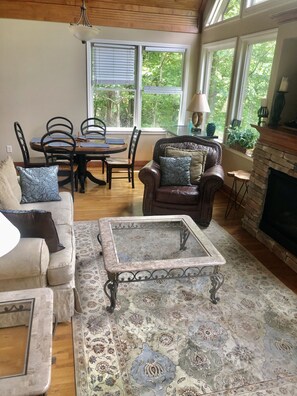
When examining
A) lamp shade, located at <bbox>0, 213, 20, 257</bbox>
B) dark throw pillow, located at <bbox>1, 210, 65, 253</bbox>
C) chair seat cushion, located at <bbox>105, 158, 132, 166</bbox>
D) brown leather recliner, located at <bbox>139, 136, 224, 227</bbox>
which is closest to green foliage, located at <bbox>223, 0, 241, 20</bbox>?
brown leather recliner, located at <bbox>139, 136, 224, 227</bbox>

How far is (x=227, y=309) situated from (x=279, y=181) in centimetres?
160

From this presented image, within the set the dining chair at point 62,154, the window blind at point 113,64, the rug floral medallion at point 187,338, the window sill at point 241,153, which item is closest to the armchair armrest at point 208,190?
the window sill at point 241,153

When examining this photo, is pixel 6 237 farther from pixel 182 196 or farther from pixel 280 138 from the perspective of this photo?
pixel 280 138

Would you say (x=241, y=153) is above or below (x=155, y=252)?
above

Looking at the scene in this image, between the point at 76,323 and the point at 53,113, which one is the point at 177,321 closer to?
the point at 76,323

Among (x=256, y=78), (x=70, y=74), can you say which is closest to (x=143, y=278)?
(x=256, y=78)

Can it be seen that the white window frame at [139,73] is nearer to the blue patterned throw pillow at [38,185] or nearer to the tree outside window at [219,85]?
the tree outside window at [219,85]

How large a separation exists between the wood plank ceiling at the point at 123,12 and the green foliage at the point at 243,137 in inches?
95.2

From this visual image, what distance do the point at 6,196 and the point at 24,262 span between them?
2.61 feet

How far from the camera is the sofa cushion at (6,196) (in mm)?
2475

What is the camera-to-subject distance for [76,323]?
2.26 m

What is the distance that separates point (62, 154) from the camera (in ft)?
14.8

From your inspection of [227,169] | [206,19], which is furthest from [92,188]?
[206,19]

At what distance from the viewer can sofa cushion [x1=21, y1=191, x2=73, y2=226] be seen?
2815mm
